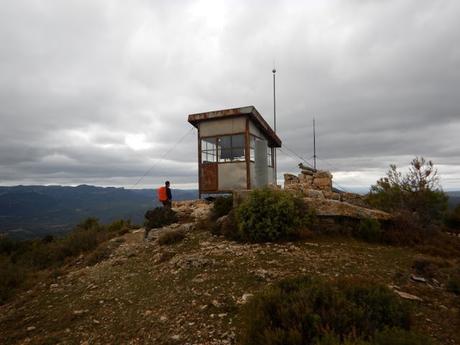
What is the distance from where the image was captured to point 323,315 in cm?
340

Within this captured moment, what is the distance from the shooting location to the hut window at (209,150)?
16.9m

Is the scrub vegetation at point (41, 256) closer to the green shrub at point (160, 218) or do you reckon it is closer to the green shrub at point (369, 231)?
the green shrub at point (160, 218)

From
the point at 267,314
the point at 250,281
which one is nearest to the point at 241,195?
the point at 250,281

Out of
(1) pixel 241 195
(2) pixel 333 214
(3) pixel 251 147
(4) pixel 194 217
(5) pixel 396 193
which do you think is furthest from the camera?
(3) pixel 251 147

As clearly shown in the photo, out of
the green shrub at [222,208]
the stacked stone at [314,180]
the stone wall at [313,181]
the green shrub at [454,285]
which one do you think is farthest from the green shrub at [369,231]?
the stacked stone at [314,180]

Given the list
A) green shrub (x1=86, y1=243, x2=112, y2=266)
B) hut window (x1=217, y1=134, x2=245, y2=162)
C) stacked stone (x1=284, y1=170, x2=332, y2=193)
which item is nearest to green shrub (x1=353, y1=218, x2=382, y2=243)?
stacked stone (x1=284, y1=170, x2=332, y2=193)

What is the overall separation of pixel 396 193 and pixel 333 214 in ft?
22.7

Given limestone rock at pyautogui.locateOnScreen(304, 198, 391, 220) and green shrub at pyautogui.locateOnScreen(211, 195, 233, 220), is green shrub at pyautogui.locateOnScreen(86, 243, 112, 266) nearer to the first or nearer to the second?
green shrub at pyautogui.locateOnScreen(211, 195, 233, 220)

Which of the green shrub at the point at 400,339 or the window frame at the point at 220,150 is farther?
the window frame at the point at 220,150

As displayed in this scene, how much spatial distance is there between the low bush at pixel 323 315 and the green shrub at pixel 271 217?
166 inches

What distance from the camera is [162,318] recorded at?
16.4ft

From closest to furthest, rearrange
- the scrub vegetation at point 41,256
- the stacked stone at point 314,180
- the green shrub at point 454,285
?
the green shrub at point 454,285
the scrub vegetation at point 41,256
the stacked stone at point 314,180

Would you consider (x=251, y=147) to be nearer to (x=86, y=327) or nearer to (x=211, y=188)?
(x=211, y=188)

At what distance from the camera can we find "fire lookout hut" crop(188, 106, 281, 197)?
1592 cm
